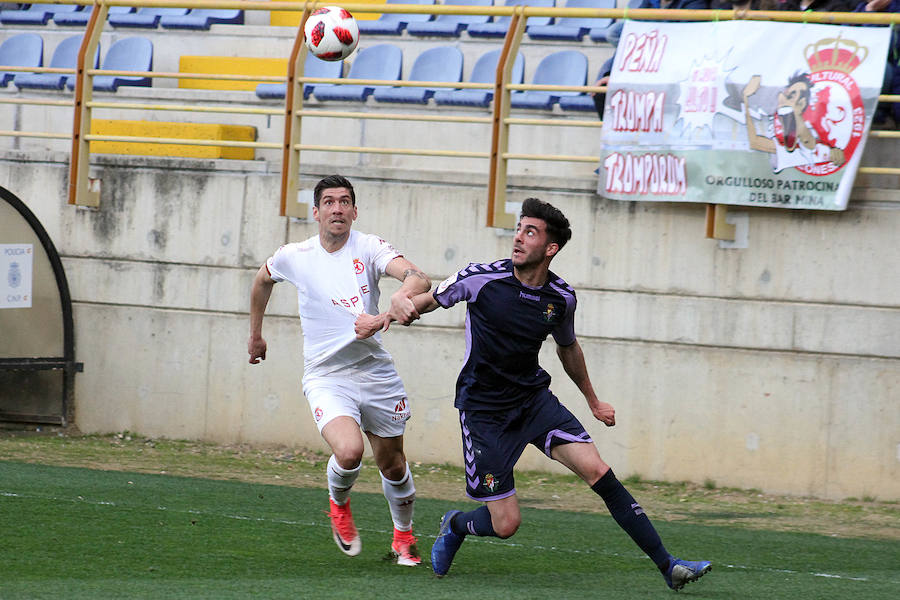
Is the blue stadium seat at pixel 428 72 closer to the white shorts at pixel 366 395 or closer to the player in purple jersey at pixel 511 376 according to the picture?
the white shorts at pixel 366 395

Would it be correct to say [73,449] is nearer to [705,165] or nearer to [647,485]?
[647,485]

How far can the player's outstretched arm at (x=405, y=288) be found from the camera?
20.2 ft

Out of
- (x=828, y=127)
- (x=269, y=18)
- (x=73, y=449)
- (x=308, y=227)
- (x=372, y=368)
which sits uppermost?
(x=269, y=18)

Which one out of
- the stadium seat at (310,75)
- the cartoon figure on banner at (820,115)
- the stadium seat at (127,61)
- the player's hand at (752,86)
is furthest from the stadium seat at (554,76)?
the stadium seat at (127,61)

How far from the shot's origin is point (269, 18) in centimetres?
1689

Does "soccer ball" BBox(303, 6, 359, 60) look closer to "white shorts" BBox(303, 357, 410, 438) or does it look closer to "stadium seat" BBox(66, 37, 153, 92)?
"white shorts" BBox(303, 357, 410, 438)

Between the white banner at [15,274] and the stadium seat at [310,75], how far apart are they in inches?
131

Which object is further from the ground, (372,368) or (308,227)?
(308,227)

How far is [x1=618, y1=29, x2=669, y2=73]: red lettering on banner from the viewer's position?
410 inches

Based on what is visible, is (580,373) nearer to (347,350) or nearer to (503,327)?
(503,327)

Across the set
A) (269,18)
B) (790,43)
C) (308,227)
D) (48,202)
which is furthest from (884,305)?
(269,18)

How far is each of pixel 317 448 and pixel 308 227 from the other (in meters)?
1.97

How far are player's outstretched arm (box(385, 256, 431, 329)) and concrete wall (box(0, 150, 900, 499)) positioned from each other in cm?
390

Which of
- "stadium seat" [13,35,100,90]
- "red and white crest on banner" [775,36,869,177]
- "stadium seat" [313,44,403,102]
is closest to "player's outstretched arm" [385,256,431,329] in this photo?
"red and white crest on banner" [775,36,869,177]
